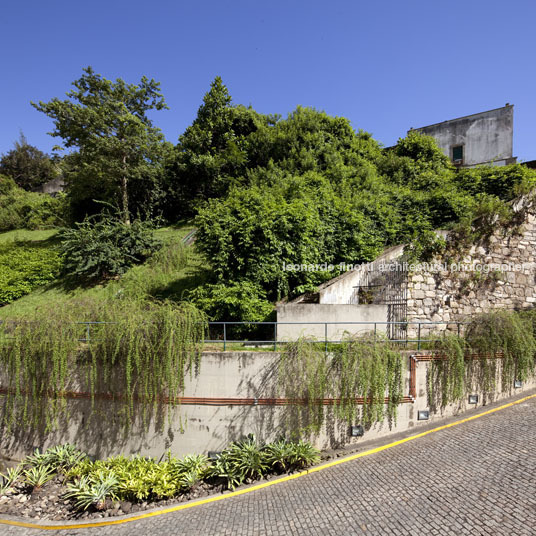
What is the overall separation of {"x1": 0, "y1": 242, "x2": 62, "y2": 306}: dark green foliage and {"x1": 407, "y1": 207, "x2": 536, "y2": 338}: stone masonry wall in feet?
46.1

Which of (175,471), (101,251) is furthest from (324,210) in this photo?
(101,251)

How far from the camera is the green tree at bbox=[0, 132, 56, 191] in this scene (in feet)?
109

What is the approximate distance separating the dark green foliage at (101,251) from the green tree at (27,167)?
30.6m

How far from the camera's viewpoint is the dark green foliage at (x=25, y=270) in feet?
37.5

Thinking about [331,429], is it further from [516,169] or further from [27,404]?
[516,169]

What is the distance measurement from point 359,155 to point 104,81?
14.0 metres

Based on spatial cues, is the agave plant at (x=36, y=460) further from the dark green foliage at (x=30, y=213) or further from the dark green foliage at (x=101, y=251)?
the dark green foliage at (x=30, y=213)

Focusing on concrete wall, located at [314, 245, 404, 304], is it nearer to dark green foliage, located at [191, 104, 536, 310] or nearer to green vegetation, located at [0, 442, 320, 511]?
dark green foliage, located at [191, 104, 536, 310]

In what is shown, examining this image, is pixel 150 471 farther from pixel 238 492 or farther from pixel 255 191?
pixel 255 191

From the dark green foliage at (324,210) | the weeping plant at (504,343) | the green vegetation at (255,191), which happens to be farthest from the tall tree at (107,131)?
the weeping plant at (504,343)

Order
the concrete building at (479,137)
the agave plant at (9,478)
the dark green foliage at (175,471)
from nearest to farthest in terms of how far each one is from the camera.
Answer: the dark green foliage at (175,471), the agave plant at (9,478), the concrete building at (479,137)

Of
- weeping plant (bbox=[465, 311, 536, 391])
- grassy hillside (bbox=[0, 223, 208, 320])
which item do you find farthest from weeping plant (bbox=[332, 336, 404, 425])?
grassy hillside (bbox=[0, 223, 208, 320])

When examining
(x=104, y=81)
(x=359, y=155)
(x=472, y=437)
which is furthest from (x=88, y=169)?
(x=472, y=437)

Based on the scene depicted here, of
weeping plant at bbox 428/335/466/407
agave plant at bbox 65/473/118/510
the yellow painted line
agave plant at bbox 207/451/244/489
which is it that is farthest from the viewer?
weeping plant at bbox 428/335/466/407
